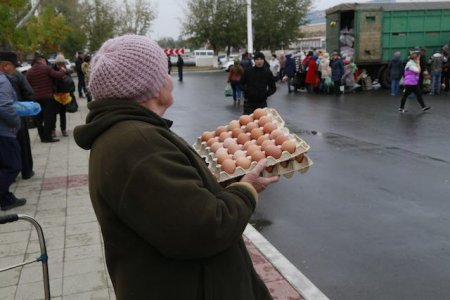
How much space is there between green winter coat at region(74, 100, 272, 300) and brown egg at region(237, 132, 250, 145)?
923 mm

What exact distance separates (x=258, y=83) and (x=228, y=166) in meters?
6.54

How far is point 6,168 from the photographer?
6.00 meters

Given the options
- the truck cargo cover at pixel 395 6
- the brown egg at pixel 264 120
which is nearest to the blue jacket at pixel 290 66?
the truck cargo cover at pixel 395 6

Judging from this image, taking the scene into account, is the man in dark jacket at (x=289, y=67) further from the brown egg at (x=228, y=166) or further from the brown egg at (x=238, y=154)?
the brown egg at (x=228, y=166)

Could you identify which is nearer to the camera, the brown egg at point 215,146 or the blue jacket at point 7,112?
the brown egg at point 215,146

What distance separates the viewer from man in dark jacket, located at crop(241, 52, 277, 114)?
28.6 feet

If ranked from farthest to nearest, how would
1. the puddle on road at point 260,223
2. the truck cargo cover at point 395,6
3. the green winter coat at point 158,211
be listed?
1. the truck cargo cover at point 395,6
2. the puddle on road at point 260,223
3. the green winter coat at point 158,211

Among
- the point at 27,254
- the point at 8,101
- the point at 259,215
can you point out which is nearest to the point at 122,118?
the point at 27,254

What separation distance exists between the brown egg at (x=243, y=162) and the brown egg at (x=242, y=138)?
1.07 ft

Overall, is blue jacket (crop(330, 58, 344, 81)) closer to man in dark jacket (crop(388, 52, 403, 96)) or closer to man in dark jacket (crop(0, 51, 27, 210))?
man in dark jacket (crop(388, 52, 403, 96))

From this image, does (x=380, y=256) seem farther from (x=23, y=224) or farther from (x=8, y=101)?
(x=8, y=101)

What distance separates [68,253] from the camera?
181 inches

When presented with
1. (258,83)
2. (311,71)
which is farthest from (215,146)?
(311,71)

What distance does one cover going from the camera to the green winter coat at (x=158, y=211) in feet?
4.95
